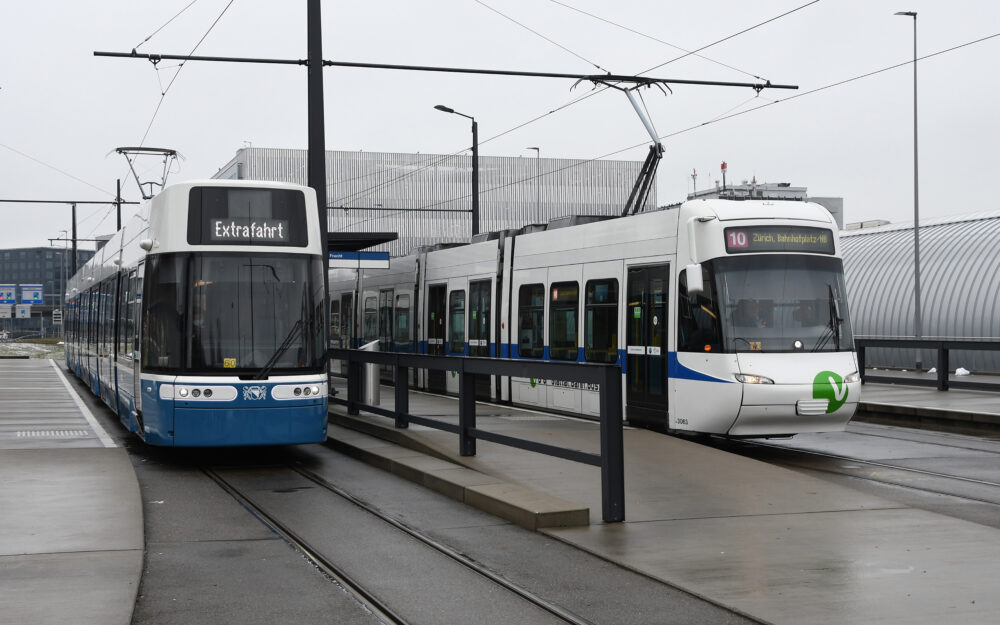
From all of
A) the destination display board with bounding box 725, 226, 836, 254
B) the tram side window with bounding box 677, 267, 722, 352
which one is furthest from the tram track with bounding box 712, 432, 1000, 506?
the destination display board with bounding box 725, 226, 836, 254

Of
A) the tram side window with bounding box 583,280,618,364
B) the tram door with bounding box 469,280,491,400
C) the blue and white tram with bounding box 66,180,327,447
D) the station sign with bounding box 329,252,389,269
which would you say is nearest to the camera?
the blue and white tram with bounding box 66,180,327,447

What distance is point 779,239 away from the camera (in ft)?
47.2

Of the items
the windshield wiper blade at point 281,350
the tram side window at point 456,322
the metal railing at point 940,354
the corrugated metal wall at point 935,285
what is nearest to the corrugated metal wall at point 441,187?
the corrugated metal wall at point 935,285

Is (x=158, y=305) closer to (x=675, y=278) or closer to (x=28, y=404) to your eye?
(x=675, y=278)

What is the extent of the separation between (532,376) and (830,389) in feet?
16.0

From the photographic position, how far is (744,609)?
6375 millimetres

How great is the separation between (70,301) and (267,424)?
23.8 metres

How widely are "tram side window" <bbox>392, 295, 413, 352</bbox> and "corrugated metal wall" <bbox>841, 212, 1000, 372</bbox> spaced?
14.6 m

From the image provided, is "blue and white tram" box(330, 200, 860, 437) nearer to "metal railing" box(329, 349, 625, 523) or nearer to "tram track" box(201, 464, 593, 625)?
"metal railing" box(329, 349, 625, 523)

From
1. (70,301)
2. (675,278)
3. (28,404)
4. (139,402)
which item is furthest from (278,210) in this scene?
(70,301)

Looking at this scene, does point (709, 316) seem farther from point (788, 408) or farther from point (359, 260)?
point (359, 260)

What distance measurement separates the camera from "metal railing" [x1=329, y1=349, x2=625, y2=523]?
356 inches

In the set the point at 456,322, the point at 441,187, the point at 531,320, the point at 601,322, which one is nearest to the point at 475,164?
the point at 456,322

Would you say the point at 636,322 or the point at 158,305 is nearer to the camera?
the point at 158,305
